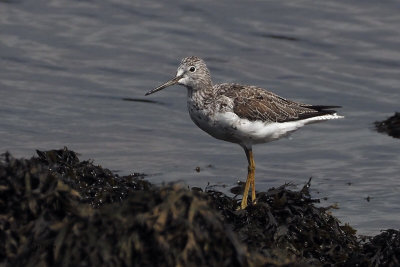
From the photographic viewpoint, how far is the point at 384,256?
613 cm

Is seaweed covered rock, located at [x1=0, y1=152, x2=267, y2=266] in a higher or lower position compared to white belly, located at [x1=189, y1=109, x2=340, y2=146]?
lower

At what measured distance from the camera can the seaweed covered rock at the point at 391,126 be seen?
433 inches

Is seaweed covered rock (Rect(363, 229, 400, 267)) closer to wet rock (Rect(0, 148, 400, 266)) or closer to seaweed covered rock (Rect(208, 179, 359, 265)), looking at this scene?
seaweed covered rock (Rect(208, 179, 359, 265))

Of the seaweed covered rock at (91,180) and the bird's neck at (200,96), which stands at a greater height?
the bird's neck at (200,96)

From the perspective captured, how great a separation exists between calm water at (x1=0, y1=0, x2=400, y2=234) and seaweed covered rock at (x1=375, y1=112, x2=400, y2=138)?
139mm

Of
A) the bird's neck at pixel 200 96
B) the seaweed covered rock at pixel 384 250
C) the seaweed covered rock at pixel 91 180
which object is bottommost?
the seaweed covered rock at pixel 384 250

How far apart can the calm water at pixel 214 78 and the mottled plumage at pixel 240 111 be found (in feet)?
3.53

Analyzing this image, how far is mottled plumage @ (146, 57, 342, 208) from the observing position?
25.5 feet

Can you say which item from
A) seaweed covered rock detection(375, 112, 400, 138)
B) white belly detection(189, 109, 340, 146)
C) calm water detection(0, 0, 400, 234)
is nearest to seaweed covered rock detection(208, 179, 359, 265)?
white belly detection(189, 109, 340, 146)

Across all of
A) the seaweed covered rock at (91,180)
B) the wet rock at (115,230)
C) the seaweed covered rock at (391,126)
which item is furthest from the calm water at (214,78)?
the wet rock at (115,230)

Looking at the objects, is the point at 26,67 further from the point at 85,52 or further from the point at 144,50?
the point at 144,50

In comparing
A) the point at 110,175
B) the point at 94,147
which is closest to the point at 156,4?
the point at 94,147

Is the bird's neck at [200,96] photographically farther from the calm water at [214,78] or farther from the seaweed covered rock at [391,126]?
the seaweed covered rock at [391,126]

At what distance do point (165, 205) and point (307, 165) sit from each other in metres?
5.73
